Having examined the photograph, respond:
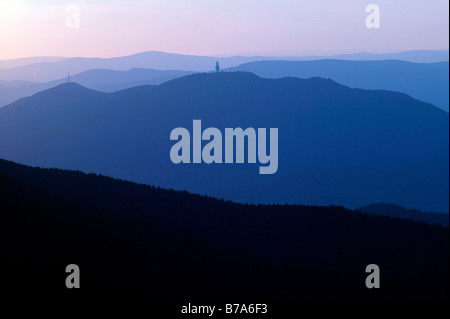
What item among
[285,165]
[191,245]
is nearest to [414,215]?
[191,245]

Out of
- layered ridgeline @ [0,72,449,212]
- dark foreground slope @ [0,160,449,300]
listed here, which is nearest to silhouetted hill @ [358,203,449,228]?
dark foreground slope @ [0,160,449,300]

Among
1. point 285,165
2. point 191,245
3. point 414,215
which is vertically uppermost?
point 285,165

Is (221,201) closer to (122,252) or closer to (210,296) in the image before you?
(122,252)

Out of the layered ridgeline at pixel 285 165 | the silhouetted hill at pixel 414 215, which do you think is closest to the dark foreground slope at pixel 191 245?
the silhouetted hill at pixel 414 215

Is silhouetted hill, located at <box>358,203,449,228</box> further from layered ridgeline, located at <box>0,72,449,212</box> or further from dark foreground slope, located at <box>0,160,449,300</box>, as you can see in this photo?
layered ridgeline, located at <box>0,72,449,212</box>

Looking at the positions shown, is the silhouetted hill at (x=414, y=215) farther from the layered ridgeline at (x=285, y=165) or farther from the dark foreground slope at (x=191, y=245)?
the layered ridgeline at (x=285, y=165)

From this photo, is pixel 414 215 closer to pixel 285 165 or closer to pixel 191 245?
pixel 191 245

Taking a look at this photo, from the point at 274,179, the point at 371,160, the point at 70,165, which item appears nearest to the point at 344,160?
the point at 371,160

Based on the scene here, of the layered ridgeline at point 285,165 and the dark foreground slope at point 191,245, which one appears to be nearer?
the dark foreground slope at point 191,245
